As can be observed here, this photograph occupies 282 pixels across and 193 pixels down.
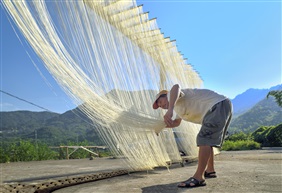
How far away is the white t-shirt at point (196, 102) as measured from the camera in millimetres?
3100

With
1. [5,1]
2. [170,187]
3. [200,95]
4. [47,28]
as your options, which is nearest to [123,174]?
[170,187]

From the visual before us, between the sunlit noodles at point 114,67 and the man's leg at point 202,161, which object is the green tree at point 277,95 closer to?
the sunlit noodles at point 114,67

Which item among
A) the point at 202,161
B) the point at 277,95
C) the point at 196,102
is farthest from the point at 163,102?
the point at 277,95

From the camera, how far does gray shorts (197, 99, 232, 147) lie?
291 centimetres

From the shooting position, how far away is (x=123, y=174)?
385 centimetres

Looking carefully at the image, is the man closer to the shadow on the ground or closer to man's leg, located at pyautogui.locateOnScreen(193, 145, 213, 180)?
man's leg, located at pyautogui.locateOnScreen(193, 145, 213, 180)

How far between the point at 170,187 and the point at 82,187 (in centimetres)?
90

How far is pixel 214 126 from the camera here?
116 inches

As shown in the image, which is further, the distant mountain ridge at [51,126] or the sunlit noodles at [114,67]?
the distant mountain ridge at [51,126]

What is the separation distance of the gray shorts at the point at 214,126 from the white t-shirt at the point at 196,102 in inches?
3.1

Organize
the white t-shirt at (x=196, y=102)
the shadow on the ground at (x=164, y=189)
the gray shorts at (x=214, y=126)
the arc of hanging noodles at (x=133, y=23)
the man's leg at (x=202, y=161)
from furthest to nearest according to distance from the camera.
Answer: the arc of hanging noodles at (x=133, y=23), the white t-shirt at (x=196, y=102), the gray shorts at (x=214, y=126), the man's leg at (x=202, y=161), the shadow on the ground at (x=164, y=189)

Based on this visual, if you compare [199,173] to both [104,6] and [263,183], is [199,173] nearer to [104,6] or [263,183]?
[263,183]

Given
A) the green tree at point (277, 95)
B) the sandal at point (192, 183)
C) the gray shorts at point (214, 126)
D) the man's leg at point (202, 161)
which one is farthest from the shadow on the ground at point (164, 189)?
the green tree at point (277, 95)

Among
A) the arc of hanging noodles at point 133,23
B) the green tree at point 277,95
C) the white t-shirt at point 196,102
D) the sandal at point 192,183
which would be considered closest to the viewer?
the sandal at point 192,183
